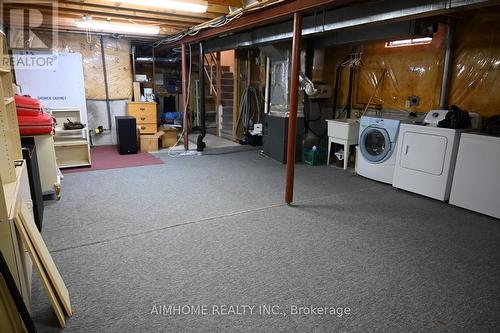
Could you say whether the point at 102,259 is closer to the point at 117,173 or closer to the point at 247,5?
the point at 117,173

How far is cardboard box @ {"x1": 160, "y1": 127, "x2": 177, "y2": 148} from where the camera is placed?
258 inches

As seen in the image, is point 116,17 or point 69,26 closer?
point 116,17

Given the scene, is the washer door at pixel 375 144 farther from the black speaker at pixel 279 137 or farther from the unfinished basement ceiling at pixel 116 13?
the unfinished basement ceiling at pixel 116 13

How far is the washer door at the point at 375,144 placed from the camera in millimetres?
4250

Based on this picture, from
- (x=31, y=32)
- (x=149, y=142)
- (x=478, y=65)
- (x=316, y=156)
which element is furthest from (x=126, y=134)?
(x=478, y=65)

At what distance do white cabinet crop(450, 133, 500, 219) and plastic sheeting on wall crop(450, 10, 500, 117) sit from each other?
2.81ft

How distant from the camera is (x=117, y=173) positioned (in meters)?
4.64

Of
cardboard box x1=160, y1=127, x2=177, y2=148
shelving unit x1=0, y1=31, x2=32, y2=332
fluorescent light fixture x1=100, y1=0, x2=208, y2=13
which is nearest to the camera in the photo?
shelving unit x1=0, y1=31, x2=32, y2=332

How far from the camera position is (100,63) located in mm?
6520

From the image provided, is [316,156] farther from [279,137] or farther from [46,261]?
[46,261]

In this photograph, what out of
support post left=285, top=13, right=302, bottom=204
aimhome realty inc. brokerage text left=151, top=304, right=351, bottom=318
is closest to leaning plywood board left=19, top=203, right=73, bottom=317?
aimhome realty inc. brokerage text left=151, top=304, right=351, bottom=318

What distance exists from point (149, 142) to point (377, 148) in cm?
407

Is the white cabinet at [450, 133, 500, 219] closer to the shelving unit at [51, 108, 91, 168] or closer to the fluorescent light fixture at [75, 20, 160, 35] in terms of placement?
the fluorescent light fixture at [75, 20, 160, 35]

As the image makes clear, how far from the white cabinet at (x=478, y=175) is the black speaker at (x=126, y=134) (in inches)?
196
